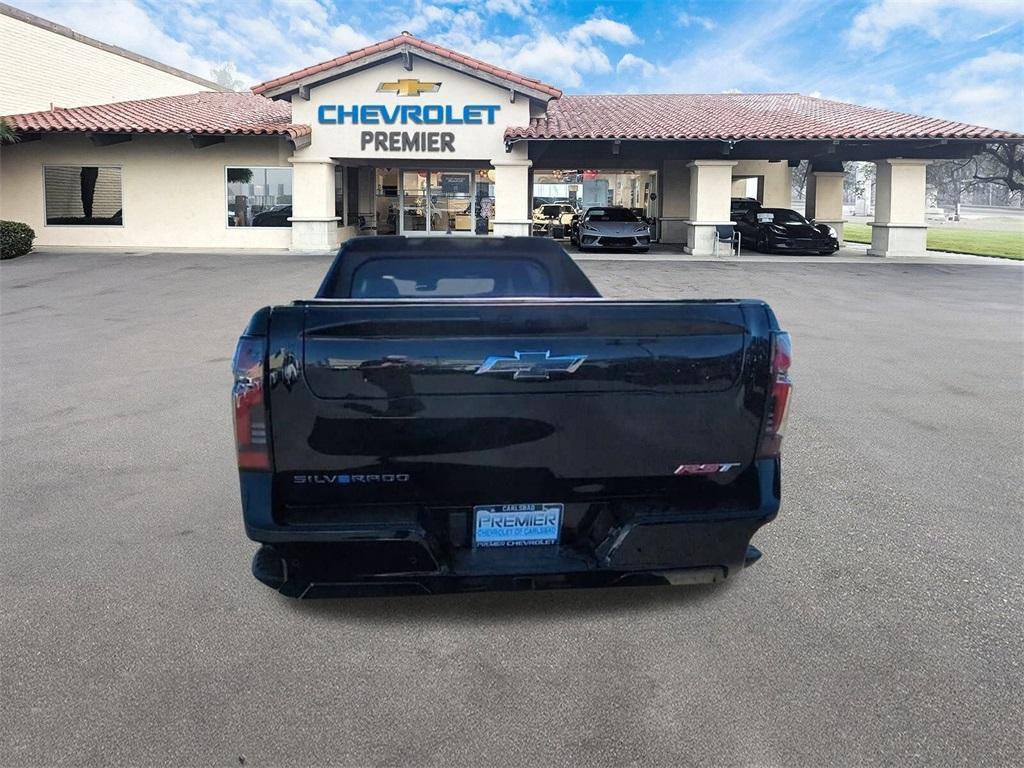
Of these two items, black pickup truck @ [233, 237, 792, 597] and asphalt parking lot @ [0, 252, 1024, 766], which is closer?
asphalt parking lot @ [0, 252, 1024, 766]

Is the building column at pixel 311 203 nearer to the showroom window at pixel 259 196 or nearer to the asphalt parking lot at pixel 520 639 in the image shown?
the showroom window at pixel 259 196

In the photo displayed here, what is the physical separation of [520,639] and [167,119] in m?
25.6

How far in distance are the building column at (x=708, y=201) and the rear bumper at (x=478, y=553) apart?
2330 centimetres

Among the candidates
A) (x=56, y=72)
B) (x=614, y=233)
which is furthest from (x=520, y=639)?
(x=56, y=72)

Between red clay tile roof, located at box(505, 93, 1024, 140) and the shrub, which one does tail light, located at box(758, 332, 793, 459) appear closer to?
red clay tile roof, located at box(505, 93, 1024, 140)

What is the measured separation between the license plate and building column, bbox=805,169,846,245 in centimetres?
2985

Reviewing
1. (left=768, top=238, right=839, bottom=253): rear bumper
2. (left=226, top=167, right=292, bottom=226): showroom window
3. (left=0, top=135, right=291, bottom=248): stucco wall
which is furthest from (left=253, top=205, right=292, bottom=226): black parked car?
(left=768, top=238, right=839, bottom=253): rear bumper

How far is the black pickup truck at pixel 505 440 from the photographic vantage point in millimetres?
3193

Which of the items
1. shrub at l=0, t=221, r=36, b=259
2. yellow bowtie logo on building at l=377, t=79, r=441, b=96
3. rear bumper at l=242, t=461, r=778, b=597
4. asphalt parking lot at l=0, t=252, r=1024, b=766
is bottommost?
asphalt parking lot at l=0, t=252, r=1024, b=766

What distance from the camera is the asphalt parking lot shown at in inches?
114

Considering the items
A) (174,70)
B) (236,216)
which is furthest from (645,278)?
(174,70)

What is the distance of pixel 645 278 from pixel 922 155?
Result: 11.2m

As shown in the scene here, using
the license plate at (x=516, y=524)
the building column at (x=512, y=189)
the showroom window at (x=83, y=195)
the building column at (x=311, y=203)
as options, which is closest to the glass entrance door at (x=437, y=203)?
the building column at (x=512, y=189)

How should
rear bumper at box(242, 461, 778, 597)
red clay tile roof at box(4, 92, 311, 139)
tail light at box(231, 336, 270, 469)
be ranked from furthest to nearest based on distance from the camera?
red clay tile roof at box(4, 92, 311, 139)
rear bumper at box(242, 461, 778, 597)
tail light at box(231, 336, 270, 469)
